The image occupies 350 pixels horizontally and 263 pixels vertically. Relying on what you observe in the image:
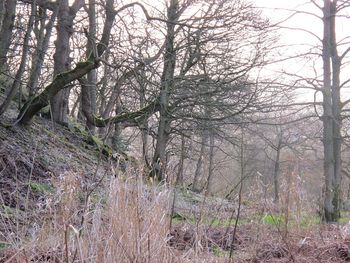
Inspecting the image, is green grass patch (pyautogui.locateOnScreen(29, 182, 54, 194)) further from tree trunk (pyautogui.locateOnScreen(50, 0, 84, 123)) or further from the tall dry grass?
tree trunk (pyautogui.locateOnScreen(50, 0, 84, 123))

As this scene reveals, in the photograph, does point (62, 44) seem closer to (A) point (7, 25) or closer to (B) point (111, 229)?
(A) point (7, 25)

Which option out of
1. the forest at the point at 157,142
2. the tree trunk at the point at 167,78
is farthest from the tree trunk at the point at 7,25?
the tree trunk at the point at 167,78

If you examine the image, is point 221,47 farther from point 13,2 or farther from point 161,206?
point 161,206

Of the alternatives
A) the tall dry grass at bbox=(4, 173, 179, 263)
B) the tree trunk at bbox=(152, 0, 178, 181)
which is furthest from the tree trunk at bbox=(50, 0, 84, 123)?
the tall dry grass at bbox=(4, 173, 179, 263)

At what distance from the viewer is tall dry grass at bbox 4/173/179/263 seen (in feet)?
10.2

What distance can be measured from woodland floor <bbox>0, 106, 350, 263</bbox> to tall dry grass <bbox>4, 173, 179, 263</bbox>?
0.25ft

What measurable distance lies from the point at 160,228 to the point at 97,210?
0.49 metres

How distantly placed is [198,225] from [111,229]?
0.84 metres

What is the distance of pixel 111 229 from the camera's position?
3250 mm

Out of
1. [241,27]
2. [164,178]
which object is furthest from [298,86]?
[164,178]

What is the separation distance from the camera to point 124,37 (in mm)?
10539

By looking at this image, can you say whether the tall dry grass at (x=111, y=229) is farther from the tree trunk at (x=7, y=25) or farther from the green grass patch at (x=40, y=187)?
the tree trunk at (x=7, y=25)

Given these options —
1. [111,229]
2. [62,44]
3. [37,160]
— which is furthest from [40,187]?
[62,44]

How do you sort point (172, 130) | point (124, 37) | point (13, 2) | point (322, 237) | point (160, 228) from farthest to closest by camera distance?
1. point (172, 130)
2. point (124, 37)
3. point (13, 2)
4. point (322, 237)
5. point (160, 228)
